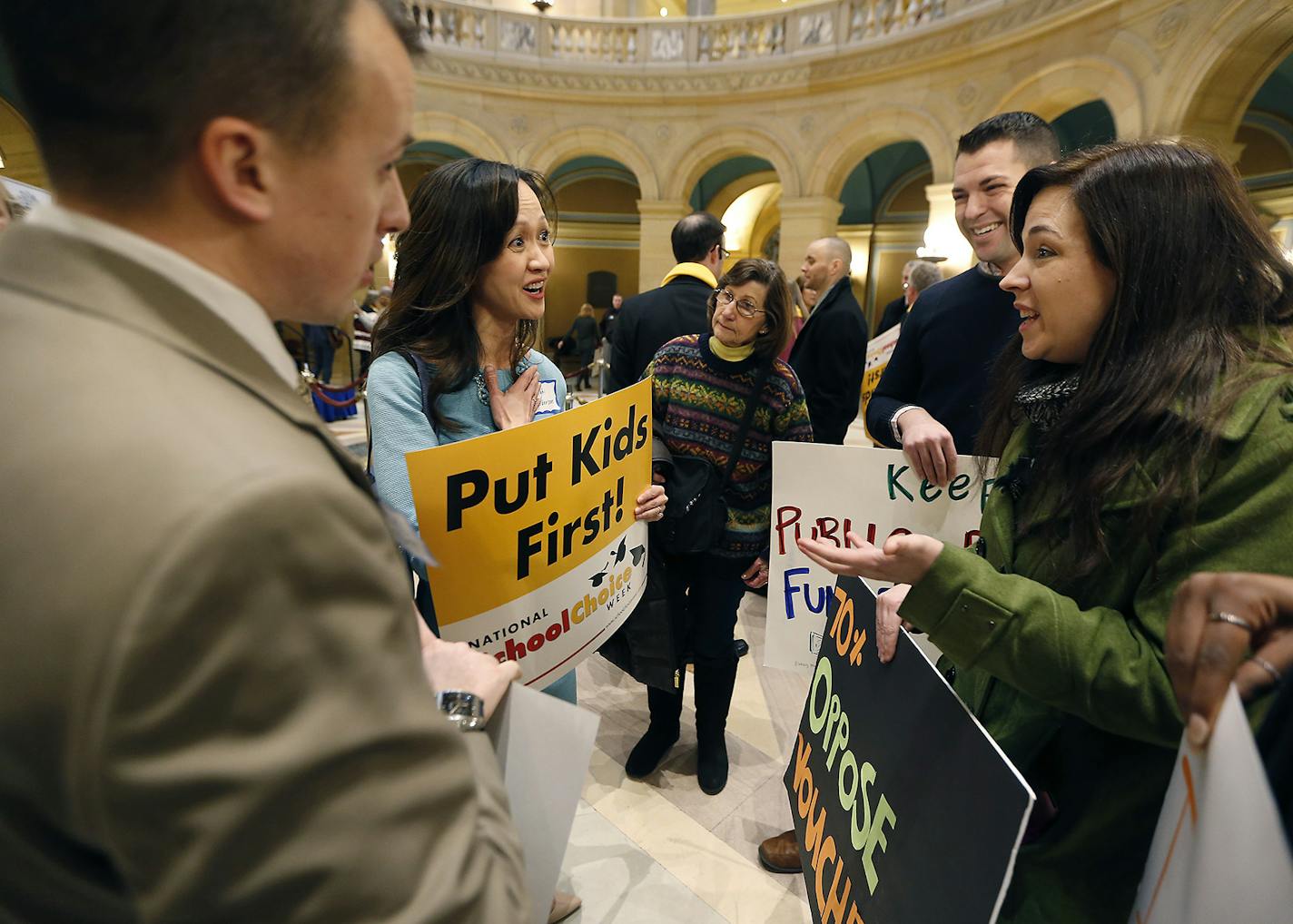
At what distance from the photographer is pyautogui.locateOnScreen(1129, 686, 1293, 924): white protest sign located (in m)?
0.58

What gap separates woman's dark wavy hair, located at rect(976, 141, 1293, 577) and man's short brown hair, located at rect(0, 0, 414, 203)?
1100 millimetres

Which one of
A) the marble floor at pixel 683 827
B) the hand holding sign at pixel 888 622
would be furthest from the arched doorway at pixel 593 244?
the hand holding sign at pixel 888 622

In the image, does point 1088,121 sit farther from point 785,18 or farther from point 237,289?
point 237,289

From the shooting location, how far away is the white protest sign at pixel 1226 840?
581mm

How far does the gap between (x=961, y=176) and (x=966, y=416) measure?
71cm

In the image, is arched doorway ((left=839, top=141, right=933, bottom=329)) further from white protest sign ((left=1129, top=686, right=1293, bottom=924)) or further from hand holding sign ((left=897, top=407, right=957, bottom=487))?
white protest sign ((left=1129, top=686, right=1293, bottom=924))

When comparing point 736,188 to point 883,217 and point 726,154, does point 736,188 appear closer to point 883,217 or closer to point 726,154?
point 883,217

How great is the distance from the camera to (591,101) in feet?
37.2

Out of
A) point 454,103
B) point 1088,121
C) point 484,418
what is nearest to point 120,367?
point 484,418

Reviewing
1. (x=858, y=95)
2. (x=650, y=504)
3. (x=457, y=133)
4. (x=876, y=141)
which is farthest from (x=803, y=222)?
(x=650, y=504)

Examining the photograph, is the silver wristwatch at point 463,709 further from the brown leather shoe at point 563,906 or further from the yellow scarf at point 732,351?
the yellow scarf at point 732,351

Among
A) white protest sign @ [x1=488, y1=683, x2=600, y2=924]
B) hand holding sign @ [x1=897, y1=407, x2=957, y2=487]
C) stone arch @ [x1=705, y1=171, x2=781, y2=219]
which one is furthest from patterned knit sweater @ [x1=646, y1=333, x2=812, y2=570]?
stone arch @ [x1=705, y1=171, x2=781, y2=219]

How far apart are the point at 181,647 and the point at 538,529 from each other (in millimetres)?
1052

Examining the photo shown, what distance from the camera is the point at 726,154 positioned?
1147 cm
